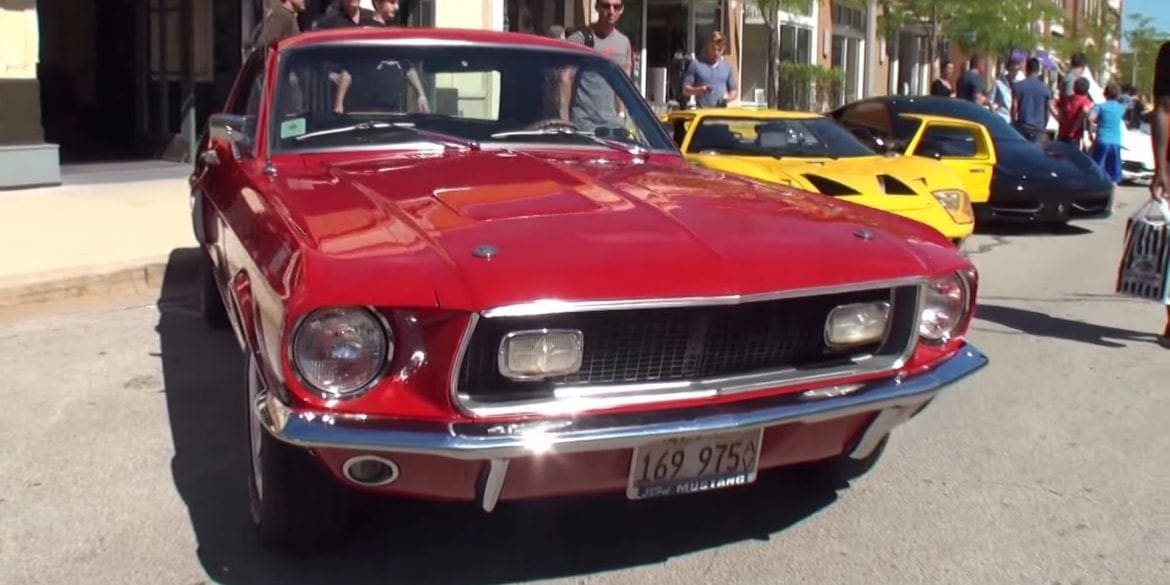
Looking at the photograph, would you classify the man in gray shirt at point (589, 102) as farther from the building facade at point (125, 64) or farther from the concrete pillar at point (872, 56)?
the concrete pillar at point (872, 56)

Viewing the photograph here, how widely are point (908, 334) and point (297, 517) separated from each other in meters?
1.76

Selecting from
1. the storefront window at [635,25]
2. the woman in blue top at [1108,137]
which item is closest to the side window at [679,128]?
the woman in blue top at [1108,137]

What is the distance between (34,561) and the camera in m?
3.66

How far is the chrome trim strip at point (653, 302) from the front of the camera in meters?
2.98

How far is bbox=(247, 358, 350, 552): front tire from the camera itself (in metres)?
3.36

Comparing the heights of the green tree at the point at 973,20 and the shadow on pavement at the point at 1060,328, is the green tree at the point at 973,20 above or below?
above

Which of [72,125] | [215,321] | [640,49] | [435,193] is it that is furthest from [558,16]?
[435,193]

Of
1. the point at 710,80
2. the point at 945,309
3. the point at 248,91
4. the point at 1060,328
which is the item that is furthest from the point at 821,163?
the point at 945,309

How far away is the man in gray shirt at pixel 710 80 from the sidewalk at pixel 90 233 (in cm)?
461

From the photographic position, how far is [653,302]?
3.10 metres

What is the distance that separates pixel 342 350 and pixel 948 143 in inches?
353

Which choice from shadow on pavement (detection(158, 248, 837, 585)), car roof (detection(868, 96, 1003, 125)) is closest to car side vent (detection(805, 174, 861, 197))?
shadow on pavement (detection(158, 248, 837, 585))

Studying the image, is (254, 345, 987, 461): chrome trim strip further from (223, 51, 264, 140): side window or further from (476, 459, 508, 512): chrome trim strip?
(223, 51, 264, 140): side window

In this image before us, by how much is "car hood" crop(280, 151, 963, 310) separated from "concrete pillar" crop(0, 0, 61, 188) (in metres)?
7.17
